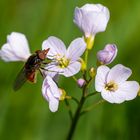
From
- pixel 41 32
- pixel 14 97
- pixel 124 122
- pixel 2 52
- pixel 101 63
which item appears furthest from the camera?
pixel 41 32

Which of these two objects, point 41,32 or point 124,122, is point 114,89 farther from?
point 41,32

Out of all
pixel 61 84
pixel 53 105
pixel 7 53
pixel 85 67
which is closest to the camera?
pixel 53 105

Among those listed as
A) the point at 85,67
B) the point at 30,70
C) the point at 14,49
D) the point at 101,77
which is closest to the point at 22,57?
the point at 14,49

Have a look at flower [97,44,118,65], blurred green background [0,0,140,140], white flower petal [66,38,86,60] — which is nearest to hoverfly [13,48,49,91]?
white flower petal [66,38,86,60]

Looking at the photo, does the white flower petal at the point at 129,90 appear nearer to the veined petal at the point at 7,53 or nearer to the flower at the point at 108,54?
the flower at the point at 108,54

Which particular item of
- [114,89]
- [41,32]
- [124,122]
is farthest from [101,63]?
[41,32]

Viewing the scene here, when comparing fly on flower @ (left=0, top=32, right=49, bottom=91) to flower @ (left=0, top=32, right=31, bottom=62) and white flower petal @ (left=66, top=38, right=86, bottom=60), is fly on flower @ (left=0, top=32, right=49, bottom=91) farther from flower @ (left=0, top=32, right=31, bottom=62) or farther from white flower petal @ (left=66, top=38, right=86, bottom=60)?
white flower petal @ (left=66, top=38, right=86, bottom=60)

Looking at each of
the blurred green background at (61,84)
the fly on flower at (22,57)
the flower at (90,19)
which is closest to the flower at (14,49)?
the fly on flower at (22,57)

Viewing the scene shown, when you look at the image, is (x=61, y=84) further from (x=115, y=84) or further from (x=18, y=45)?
(x=115, y=84)
